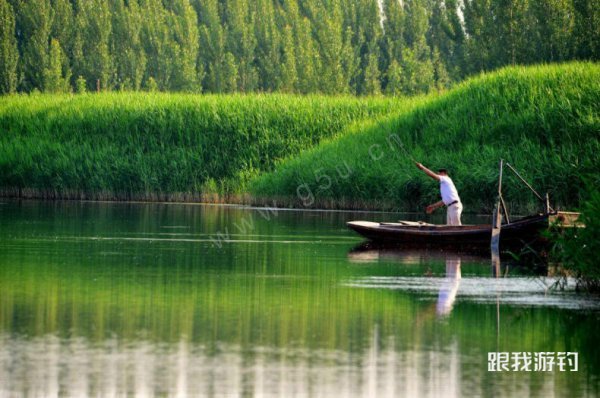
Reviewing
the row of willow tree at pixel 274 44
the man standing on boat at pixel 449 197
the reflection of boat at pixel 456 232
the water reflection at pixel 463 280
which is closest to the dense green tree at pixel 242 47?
the row of willow tree at pixel 274 44

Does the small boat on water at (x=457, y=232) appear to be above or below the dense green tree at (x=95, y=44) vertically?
below

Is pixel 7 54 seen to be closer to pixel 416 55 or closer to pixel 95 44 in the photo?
pixel 95 44

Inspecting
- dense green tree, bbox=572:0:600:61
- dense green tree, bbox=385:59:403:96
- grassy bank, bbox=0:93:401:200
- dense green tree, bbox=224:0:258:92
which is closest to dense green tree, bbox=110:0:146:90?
dense green tree, bbox=224:0:258:92

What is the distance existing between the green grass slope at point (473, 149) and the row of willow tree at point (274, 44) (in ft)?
52.8

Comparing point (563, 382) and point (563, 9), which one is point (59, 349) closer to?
point (563, 382)

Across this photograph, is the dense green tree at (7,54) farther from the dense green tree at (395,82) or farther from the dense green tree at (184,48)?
the dense green tree at (395,82)

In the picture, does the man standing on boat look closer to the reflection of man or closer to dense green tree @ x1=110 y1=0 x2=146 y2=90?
the reflection of man

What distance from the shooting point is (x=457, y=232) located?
1030 inches

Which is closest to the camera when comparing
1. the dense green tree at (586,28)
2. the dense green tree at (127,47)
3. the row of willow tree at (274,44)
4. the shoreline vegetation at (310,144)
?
the shoreline vegetation at (310,144)

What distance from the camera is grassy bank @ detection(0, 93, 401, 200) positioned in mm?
44219

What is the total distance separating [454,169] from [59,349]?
92.4 ft

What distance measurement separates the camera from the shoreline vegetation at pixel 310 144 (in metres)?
39.7

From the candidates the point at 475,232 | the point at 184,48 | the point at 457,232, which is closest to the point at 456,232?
the point at 457,232

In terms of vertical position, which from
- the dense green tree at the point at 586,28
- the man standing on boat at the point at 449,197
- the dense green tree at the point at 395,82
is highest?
the dense green tree at the point at 586,28
